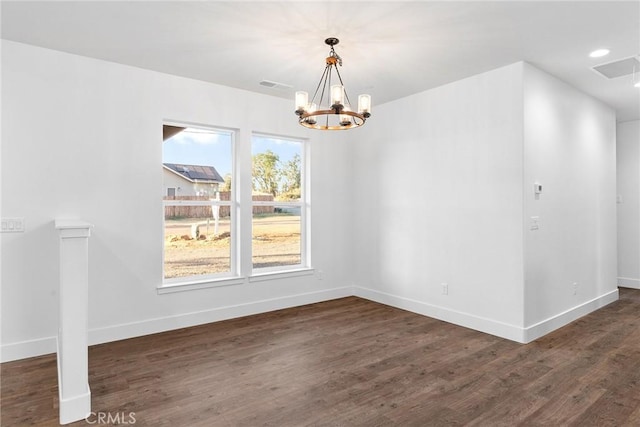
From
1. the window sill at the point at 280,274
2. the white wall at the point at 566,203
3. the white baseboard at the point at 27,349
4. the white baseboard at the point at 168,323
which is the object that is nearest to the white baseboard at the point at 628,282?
the white wall at the point at 566,203

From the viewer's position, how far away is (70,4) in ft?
8.96

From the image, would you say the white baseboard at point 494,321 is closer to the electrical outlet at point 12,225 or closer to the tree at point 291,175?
the tree at point 291,175

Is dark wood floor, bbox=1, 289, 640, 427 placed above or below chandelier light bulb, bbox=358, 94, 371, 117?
below

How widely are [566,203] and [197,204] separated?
433cm

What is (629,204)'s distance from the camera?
249 inches

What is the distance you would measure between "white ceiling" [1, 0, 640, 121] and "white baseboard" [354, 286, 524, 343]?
8.78ft

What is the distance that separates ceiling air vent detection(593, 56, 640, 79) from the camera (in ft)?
12.3

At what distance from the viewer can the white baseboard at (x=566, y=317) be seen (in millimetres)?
3839

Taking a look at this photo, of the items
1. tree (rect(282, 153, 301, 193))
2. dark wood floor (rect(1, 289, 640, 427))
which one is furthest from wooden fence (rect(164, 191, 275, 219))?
dark wood floor (rect(1, 289, 640, 427))

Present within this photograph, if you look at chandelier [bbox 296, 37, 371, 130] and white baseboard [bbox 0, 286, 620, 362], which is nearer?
chandelier [bbox 296, 37, 371, 130]

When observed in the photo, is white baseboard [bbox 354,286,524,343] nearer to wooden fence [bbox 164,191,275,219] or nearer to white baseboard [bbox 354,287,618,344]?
white baseboard [bbox 354,287,618,344]

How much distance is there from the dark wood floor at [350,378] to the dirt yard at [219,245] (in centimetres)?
73

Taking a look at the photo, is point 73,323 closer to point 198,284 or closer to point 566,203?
point 198,284

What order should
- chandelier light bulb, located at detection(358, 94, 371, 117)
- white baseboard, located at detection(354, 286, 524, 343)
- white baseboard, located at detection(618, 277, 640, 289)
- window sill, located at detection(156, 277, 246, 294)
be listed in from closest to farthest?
1. chandelier light bulb, located at detection(358, 94, 371, 117)
2. white baseboard, located at detection(354, 286, 524, 343)
3. window sill, located at detection(156, 277, 246, 294)
4. white baseboard, located at detection(618, 277, 640, 289)
